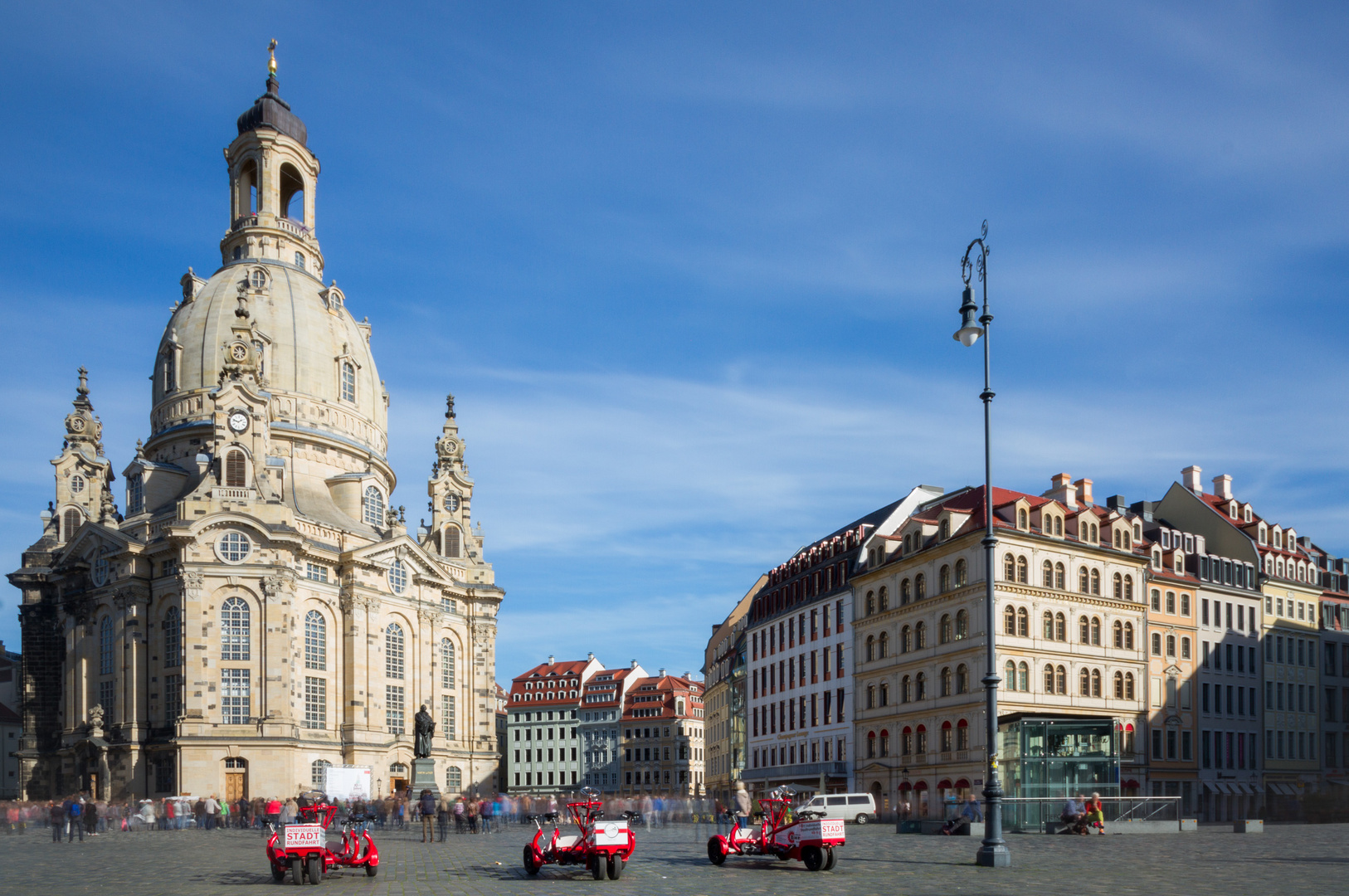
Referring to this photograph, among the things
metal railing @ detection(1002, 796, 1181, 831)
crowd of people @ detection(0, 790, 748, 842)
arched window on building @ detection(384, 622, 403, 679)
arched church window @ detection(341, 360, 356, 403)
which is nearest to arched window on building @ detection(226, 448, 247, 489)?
arched church window @ detection(341, 360, 356, 403)

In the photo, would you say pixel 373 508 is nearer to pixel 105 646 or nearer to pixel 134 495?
pixel 134 495

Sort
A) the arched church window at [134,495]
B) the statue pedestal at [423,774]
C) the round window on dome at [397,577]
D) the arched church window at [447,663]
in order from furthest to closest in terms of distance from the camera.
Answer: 1. the arched church window at [447,663]
2. the round window on dome at [397,577]
3. the arched church window at [134,495]
4. the statue pedestal at [423,774]

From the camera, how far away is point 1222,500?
252 feet

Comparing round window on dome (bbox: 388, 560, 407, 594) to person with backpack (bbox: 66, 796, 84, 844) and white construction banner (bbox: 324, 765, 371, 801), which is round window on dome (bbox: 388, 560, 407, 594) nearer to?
white construction banner (bbox: 324, 765, 371, 801)

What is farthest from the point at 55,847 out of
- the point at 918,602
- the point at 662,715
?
the point at 662,715

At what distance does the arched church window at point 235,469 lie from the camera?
77.5 m

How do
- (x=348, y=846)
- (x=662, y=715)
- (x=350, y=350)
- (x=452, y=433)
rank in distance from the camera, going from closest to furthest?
(x=348, y=846), (x=350, y=350), (x=452, y=433), (x=662, y=715)

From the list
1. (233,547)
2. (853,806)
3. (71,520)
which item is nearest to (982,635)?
(853,806)

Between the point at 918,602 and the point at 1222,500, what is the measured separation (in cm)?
2560

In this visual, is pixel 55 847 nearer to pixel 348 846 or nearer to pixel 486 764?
pixel 348 846

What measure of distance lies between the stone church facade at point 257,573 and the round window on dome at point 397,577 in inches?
7.3

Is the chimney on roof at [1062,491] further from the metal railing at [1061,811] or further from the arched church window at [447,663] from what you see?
the arched church window at [447,663]

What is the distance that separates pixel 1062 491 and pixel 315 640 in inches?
1860

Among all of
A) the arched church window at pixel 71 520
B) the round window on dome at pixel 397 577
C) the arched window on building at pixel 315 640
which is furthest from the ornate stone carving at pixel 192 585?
the arched church window at pixel 71 520
